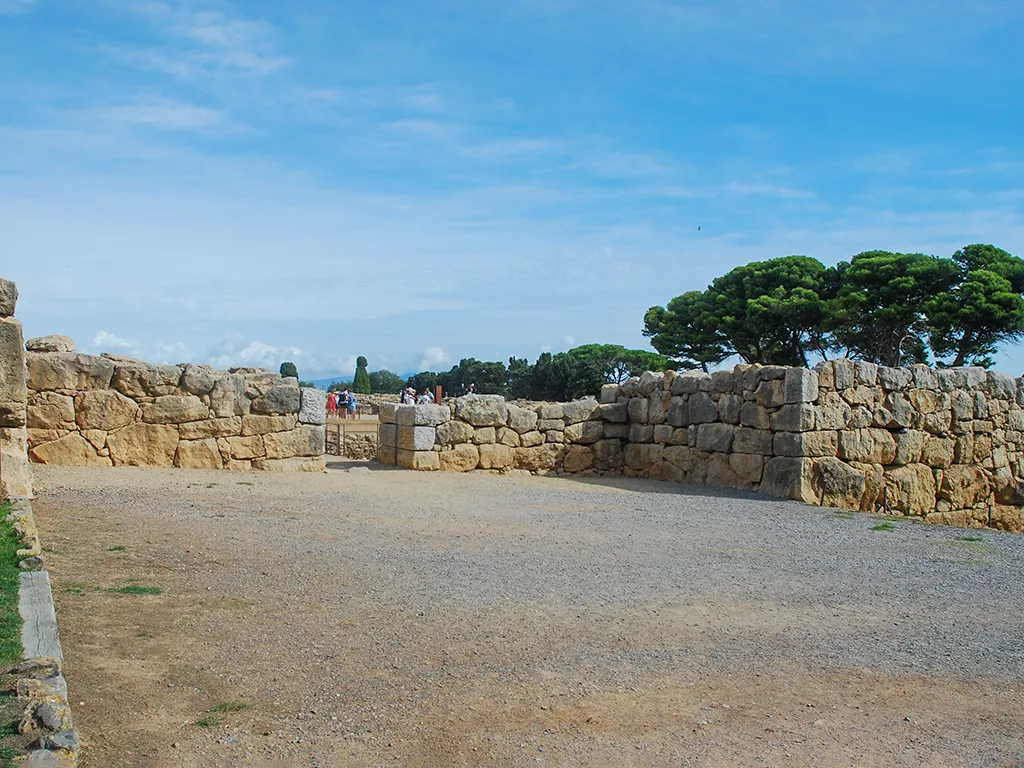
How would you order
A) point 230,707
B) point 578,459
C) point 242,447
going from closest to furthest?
point 230,707 < point 242,447 < point 578,459

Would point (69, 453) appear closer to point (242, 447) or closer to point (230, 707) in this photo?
point (242, 447)

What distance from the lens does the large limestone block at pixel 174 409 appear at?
12055 mm

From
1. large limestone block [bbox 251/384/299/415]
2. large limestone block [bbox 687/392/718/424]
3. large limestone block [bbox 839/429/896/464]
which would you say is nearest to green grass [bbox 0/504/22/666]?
large limestone block [bbox 251/384/299/415]

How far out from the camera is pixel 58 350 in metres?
12.0

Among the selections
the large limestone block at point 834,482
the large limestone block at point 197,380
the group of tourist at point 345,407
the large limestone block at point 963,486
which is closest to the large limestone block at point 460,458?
the large limestone block at point 197,380

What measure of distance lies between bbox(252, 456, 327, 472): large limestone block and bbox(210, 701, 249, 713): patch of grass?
29.7ft

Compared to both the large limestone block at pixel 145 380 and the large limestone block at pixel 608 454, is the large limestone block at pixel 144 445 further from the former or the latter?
the large limestone block at pixel 608 454

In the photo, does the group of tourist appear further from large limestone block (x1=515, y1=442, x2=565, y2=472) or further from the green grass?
the green grass

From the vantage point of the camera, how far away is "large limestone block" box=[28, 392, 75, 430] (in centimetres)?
1134

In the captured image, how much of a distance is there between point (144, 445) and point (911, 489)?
1048cm

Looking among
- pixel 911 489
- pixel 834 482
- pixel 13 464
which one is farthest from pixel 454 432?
pixel 13 464

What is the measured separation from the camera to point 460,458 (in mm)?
14398

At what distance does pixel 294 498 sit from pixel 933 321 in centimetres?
2942

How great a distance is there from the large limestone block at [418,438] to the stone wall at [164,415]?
1.46 metres
